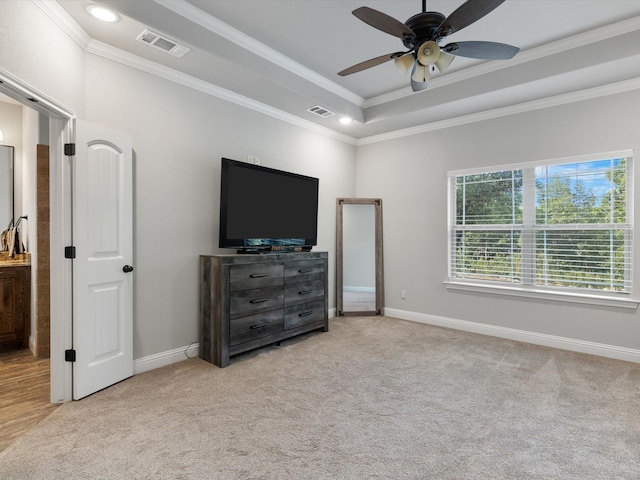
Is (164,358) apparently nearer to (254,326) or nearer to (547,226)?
(254,326)

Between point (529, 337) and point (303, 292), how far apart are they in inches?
105

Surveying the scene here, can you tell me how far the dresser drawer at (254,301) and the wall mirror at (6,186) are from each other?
125 inches

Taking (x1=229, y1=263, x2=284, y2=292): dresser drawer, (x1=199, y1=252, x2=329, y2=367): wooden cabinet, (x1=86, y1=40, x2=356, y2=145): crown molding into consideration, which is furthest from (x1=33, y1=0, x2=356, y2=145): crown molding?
(x1=229, y1=263, x2=284, y2=292): dresser drawer

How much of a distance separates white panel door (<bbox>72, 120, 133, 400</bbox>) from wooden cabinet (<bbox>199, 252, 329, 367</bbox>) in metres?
0.67

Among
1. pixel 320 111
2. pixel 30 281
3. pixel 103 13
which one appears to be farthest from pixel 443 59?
pixel 30 281

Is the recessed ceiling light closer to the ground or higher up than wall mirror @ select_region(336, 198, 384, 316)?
higher up

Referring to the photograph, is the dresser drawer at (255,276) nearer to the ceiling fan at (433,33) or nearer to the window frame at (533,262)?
the ceiling fan at (433,33)

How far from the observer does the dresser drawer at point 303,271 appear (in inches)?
151

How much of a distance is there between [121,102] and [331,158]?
2.88 m

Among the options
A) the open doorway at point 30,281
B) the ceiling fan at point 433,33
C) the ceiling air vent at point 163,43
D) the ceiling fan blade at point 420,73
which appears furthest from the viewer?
the open doorway at point 30,281

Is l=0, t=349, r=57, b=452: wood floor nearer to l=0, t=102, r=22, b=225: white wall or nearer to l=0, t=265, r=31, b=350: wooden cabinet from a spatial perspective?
l=0, t=265, r=31, b=350: wooden cabinet

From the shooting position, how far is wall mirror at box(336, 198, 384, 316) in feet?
17.0

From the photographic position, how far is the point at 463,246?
4.54 m

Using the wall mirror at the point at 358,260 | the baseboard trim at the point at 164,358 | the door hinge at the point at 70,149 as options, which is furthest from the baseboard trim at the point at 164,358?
the wall mirror at the point at 358,260
